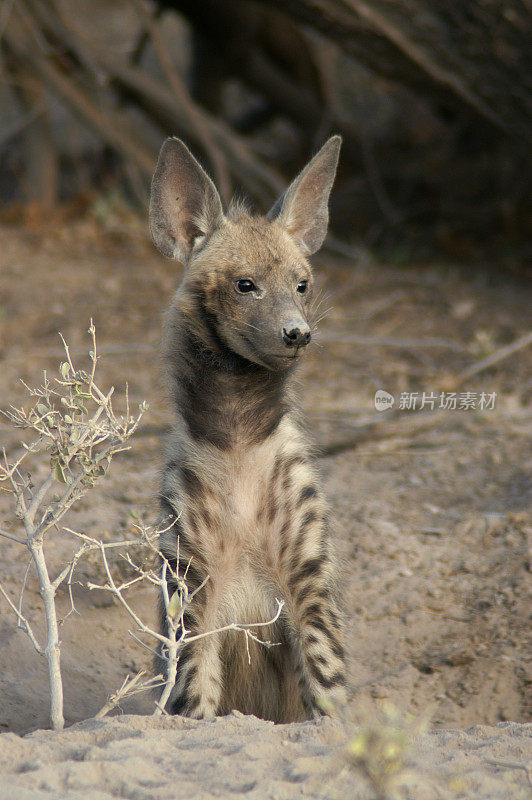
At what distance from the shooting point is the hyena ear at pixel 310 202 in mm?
3332

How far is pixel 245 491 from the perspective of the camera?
9.78 feet

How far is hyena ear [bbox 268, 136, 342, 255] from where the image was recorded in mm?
3332

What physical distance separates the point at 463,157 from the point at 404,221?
79 centimetres

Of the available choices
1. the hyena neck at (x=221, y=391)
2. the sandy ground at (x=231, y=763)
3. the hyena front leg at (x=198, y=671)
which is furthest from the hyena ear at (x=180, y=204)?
the sandy ground at (x=231, y=763)

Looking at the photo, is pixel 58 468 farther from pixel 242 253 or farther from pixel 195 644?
pixel 242 253

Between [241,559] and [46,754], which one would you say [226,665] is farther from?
[46,754]

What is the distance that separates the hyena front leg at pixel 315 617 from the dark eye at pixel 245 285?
2.36ft

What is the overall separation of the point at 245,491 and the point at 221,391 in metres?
0.32

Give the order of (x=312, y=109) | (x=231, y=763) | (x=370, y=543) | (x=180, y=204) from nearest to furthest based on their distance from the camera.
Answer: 1. (x=231, y=763)
2. (x=180, y=204)
3. (x=370, y=543)
4. (x=312, y=109)

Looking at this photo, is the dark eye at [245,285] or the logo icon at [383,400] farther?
the logo icon at [383,400]

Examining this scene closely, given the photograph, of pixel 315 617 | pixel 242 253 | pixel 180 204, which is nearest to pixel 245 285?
pixel 242 253

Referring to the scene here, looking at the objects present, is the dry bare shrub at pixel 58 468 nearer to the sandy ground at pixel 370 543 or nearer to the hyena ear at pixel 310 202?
the sandy ground at pixel 370 543

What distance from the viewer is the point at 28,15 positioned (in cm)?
701

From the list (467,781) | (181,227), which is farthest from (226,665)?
(181,227)
